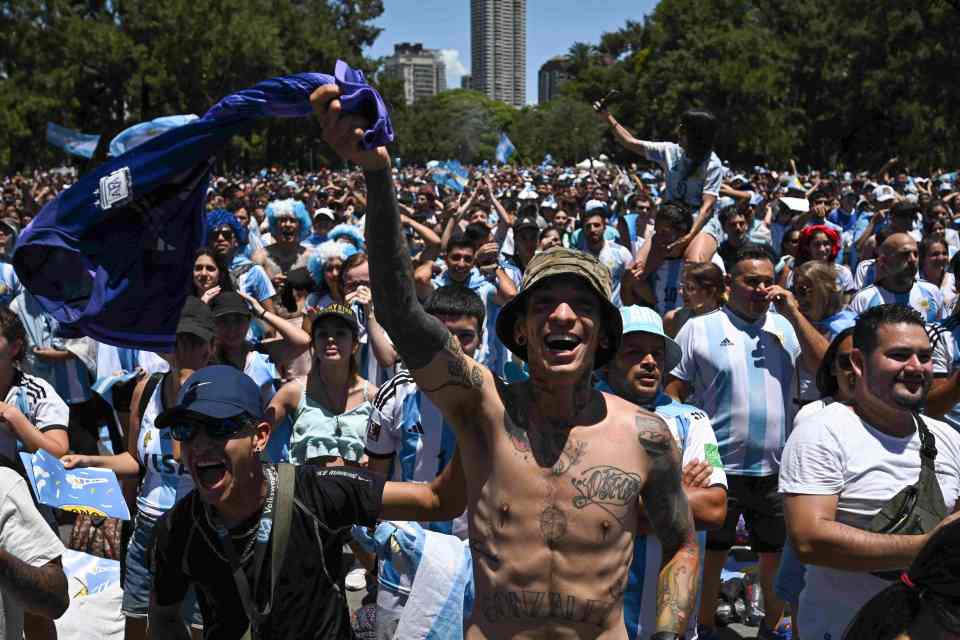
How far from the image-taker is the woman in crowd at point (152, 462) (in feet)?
13.8

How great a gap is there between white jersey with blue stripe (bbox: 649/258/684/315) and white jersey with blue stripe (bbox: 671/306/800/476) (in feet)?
8.17

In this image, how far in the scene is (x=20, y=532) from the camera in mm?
2996

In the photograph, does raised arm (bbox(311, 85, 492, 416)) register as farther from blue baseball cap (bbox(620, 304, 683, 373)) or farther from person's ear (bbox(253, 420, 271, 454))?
blue baseball cap (bbox(620, 304, 683, 373))

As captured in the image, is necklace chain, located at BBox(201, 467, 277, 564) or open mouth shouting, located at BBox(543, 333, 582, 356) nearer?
open mouth shouting, located at BBox(543, 333, 582, 356)

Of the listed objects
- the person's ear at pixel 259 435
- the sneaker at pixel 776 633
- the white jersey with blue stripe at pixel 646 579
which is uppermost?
the person's ear at pixel 259 435

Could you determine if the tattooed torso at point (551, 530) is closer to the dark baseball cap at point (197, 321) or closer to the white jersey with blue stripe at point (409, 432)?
the white jersey with blue stripe at point (409, 432)

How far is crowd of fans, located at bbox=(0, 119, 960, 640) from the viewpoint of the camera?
347 cm

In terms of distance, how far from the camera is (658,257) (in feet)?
25.5

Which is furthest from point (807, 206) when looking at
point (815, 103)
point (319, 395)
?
point (815, 103)

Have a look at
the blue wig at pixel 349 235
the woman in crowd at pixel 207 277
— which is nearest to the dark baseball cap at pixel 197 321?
the woman in crowd at pixel 207 277

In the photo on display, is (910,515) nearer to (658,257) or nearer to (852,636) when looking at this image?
(852,636)

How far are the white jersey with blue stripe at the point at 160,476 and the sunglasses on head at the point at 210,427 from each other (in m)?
1.58

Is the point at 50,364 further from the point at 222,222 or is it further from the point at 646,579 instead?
the point at 646,579

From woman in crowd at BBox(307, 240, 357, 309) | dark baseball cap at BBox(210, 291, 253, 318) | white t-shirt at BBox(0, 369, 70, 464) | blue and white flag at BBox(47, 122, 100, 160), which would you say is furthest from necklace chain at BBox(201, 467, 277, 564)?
blue and white flag at BBox(47, 122, 100, 160)
